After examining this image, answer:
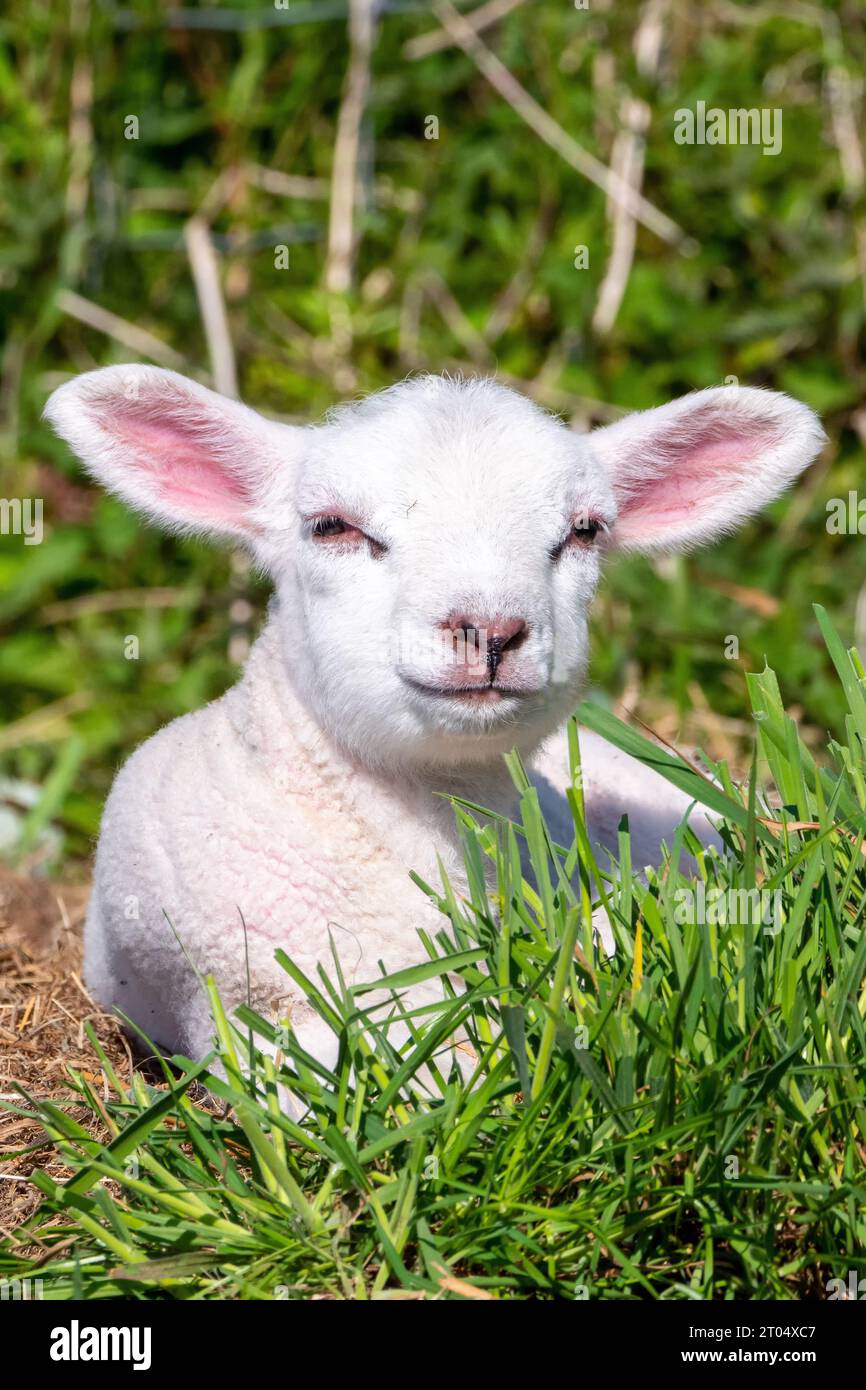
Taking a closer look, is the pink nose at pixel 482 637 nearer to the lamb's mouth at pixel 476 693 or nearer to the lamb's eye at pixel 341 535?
the lamb's mouth at pixel 476 693

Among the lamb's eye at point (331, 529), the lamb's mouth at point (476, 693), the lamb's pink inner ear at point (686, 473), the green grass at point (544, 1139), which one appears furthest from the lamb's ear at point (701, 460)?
the green grass at point (544, 1139)

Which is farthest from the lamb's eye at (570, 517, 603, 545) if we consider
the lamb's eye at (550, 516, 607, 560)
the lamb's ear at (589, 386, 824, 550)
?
the lamb's ear at (589, 386, 824, 550)

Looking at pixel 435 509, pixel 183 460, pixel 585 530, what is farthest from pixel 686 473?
pixel 183 460

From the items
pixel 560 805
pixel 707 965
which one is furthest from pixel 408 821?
pixel 707 965

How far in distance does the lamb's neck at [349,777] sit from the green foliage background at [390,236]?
3.46 m

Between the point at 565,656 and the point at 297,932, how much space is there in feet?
2.61

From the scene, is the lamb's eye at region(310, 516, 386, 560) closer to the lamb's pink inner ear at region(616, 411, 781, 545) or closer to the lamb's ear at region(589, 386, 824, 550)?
the lamb's ear at region(589, 386, 824, 550)

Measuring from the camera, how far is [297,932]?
3.65 m

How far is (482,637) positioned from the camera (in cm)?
332

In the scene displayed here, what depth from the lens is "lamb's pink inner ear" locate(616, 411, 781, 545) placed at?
4.12m

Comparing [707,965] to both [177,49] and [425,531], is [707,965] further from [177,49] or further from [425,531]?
[177,49]

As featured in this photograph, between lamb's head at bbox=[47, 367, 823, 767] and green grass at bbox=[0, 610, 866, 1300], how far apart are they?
0.41 m

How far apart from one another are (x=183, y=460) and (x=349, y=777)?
2.81 feet

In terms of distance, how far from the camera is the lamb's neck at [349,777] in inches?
148
